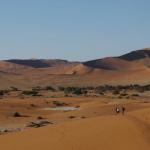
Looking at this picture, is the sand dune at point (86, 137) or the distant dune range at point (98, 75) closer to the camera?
the sand dune at point (86, 137)

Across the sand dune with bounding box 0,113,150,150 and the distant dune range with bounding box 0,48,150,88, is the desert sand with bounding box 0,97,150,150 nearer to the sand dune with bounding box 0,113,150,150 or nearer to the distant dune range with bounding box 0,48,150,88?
the sand dune with bounding box 0,113,150,150

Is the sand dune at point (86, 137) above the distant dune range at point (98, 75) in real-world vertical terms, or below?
below

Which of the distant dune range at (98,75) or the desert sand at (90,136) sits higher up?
the distant dune range at (98,75)

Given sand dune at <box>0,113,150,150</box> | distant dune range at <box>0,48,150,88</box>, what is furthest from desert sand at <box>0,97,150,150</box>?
distant dune range at <box>0,48,150,88</box>

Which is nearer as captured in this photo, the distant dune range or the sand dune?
the sand dune

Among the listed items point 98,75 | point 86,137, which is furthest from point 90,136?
point 98,75

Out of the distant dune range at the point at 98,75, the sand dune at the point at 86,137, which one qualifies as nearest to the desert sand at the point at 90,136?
the sand dune at the point at 86,137

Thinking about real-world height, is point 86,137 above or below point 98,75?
below

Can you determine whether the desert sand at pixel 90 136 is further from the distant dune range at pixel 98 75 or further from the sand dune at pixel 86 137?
the distant dune range at pixel 98 75

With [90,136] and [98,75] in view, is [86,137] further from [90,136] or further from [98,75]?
[98,75]

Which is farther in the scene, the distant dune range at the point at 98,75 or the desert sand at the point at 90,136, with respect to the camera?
the distant dune range at the point at 98,75

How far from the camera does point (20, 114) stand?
4228cm

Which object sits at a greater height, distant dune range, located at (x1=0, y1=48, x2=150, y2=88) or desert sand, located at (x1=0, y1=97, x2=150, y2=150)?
distant dune range, located at (x1=0, y1=48, x2=150, y2=88)

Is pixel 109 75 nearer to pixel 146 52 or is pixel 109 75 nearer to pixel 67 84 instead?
pixel 67 84
